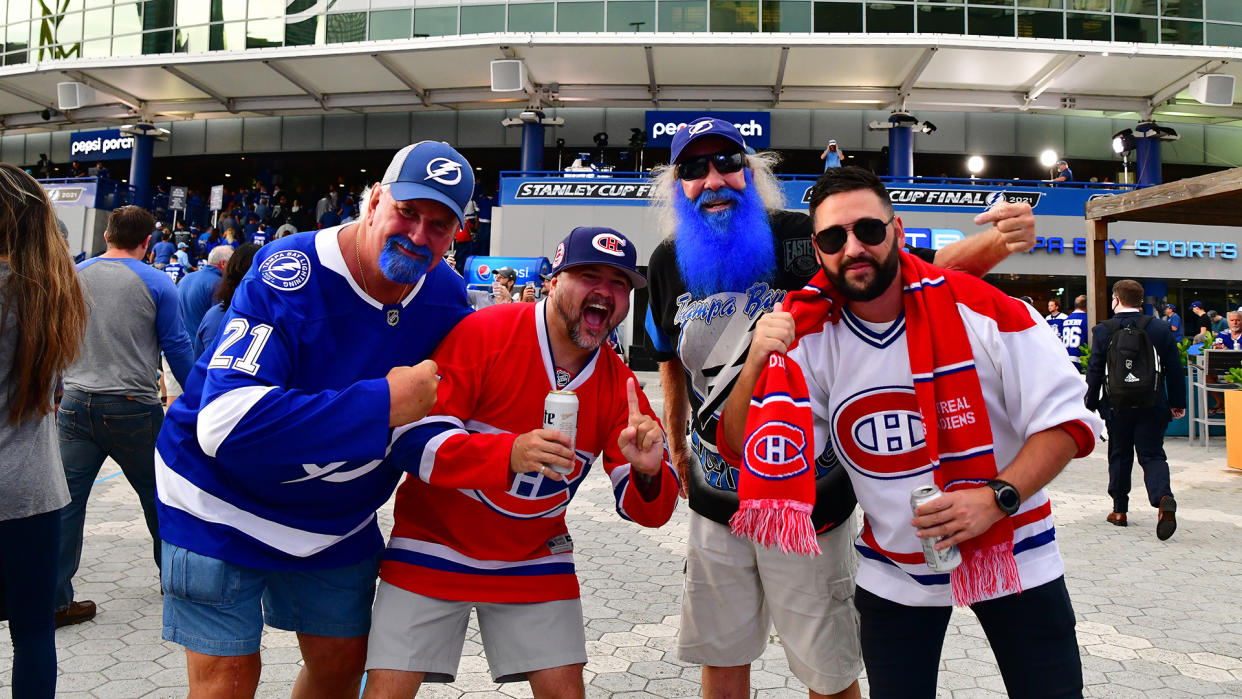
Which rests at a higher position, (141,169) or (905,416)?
(141,169)

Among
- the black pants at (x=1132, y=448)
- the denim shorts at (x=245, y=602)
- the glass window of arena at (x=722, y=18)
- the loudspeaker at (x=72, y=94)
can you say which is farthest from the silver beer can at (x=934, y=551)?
the loudspeaker at (x=72, y=94)

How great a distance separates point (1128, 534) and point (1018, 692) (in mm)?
5330

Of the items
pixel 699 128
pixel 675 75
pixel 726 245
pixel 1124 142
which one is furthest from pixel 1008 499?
pixel 1124 142

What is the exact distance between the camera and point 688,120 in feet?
82.7

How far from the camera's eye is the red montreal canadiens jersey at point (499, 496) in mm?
2480

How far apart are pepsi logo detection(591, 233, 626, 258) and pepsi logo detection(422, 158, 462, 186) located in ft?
1.28

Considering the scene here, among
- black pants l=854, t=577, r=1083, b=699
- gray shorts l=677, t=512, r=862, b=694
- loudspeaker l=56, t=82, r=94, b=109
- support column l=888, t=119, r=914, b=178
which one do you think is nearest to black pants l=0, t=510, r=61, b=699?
gray shorts l=677, t=512, r=862, b=694

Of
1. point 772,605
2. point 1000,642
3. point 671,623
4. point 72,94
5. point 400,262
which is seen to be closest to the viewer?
point 1000,642

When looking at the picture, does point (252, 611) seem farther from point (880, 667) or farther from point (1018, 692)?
point (1018, 692)

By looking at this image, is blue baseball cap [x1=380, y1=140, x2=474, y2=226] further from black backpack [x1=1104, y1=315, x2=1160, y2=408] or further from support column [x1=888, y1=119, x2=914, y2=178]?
support column [x1=888, y1=119, x2=914, y2=178]

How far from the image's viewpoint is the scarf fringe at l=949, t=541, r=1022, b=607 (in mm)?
2061

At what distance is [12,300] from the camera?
239 centimetres

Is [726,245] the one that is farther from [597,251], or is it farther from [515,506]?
[515,506]

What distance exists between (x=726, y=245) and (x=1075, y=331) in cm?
1356
